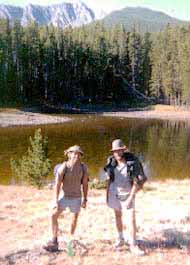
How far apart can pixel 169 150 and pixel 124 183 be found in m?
34.5

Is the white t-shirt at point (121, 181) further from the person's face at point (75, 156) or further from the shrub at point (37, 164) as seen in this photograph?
the shrub at point (37, 164)

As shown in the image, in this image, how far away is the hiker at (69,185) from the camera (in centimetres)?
945

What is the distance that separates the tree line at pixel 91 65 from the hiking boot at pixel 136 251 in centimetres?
7851

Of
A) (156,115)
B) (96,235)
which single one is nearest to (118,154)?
(96,235)

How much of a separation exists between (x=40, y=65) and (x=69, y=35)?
1088 cm

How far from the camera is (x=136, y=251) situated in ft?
30.7

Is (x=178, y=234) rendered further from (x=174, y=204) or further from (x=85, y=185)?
(x=174, y=204)

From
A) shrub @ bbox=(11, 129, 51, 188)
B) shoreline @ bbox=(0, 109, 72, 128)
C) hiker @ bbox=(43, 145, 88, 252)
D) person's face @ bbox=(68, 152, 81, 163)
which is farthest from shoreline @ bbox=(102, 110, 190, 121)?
person's face @ bbox=(68, 152, 81, 163)

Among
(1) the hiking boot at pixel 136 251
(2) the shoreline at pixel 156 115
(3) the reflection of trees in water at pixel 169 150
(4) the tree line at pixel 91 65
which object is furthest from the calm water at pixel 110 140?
(4) the tree line at pixel 91 65

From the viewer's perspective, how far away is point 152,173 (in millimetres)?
31906

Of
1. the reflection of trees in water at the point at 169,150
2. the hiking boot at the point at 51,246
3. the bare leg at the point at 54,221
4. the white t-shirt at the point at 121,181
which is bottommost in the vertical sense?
the reflection of trees in water at the point at 169,150

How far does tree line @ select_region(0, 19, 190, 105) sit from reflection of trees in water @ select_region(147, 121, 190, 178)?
96.2 ft

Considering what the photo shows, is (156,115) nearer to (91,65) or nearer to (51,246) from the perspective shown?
(91,65)

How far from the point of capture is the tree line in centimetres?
9188
